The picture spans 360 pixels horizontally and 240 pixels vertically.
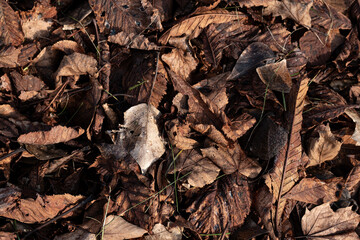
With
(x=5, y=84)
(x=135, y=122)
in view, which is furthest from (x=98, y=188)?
(x=5, y=84)

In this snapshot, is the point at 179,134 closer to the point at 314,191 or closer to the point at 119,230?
the point at 119,230

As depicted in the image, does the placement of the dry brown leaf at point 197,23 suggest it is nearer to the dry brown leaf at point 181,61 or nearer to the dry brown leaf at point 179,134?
the dry brown leaf at point 181,61

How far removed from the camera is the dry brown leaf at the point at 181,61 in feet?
7.12

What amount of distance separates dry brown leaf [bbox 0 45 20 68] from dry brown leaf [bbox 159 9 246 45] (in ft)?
3.34

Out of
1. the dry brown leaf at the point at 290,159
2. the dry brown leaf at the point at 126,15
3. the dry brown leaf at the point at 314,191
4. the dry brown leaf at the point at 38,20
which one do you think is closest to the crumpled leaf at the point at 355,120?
the dry brown leaf at the point at 314,191

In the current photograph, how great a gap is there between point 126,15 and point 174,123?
2.90ft

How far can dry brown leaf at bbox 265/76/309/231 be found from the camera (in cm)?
205

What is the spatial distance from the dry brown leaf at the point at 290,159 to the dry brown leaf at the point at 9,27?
1.99 m

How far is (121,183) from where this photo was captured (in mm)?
2006

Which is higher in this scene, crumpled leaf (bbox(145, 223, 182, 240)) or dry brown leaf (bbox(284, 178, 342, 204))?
crumpled leaf (bbox(145, 223, 182, 240))

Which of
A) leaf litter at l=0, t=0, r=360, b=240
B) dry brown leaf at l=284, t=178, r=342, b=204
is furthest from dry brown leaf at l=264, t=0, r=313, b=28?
dry brown leaf at l=284, t=178, r=342, b=204

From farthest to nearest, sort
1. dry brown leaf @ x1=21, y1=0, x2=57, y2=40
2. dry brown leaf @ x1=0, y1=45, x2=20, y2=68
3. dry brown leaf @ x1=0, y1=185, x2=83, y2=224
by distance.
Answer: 1. dry brown leaf @ x1=21, y1=0, x2=57, y2=40
2. dry brown leaf @ x1=0, y1=45, x2=20, y2=68
3. dry brown leaf @ x1=0, y1=185, x2=83, y2=224

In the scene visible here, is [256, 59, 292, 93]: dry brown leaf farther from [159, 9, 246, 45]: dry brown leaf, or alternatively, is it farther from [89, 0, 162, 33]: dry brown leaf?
[89, 0, 162, 33]: dry brown leaf

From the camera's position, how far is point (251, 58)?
2271mm
